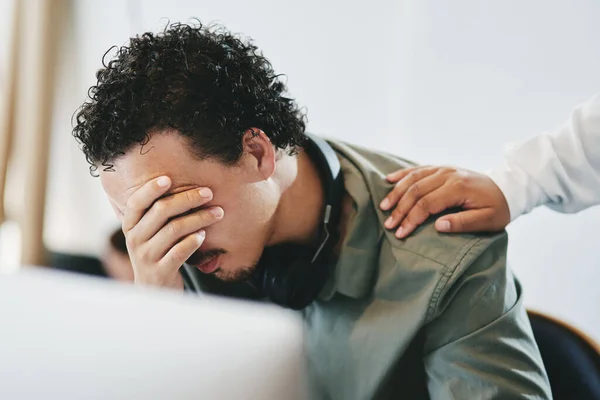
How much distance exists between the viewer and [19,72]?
141 cm

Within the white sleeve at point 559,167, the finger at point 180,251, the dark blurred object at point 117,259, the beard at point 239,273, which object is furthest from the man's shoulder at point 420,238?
the dark blurred object at point 117,259

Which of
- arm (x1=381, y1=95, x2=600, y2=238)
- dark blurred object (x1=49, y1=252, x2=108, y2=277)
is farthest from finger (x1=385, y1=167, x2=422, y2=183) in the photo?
dark blurred object (x1=49, y1=252, x2=108, y2=277)

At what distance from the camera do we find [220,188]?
0.86 meters

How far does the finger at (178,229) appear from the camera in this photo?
80 cm

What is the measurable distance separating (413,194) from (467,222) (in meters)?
0.10

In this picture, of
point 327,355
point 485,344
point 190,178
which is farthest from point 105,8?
point 485,344

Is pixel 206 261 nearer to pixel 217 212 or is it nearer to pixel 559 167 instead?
pixel 217 212

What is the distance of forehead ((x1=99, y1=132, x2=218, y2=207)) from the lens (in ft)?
2.64

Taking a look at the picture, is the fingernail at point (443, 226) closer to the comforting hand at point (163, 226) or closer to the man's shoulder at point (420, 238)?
the man's shoulder at point (420, 238)

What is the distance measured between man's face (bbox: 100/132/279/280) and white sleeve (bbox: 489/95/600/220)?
0.43 metres

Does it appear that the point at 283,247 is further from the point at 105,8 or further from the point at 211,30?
the point at 105,8

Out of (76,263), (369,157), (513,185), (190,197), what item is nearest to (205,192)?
(190,197)

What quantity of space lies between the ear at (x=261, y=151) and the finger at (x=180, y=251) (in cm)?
16

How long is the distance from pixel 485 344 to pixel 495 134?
0.81 meters
